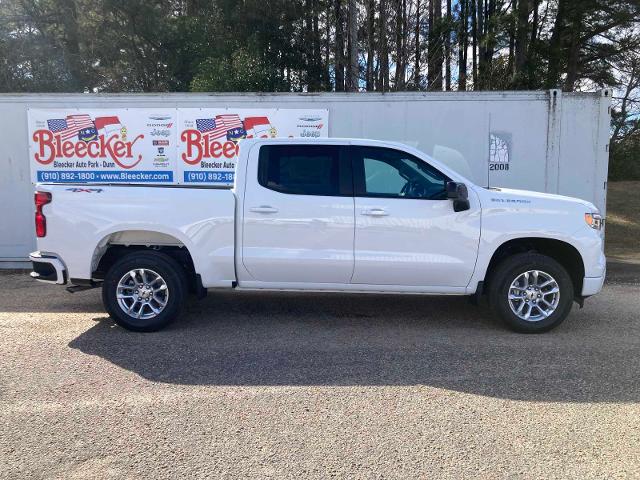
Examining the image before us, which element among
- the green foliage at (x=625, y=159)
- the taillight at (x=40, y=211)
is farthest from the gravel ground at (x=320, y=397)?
the green foliage at (x=625, y=159)

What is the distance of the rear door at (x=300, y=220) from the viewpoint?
19.0ft

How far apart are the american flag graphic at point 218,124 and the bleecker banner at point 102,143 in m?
0.50

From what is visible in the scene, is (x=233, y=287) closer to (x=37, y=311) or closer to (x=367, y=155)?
(x=367, y=155)

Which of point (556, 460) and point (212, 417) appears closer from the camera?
point (556, 460)

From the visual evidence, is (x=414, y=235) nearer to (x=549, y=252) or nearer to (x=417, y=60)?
(x=549, y=252)

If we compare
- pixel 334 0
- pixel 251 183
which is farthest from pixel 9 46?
pixel 251 183

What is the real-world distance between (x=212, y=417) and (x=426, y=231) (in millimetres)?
2915

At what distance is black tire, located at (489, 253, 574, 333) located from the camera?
5.76 metres

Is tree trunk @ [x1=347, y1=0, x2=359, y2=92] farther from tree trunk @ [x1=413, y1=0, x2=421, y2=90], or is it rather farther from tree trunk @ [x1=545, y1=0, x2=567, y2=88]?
tree trunk @ [x1=545, y1=0, x2=567, y2=88]

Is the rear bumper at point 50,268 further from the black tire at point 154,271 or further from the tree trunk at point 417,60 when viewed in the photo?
the tree trunk at point 417,60

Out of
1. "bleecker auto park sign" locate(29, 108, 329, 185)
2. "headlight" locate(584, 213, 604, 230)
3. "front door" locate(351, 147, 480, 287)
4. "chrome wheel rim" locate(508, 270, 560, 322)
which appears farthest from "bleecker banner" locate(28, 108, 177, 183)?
"headlight" locate(584, 213, 604, 230)

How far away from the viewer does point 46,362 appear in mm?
5023

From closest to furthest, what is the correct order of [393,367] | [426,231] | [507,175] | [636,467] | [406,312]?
[636,467], [393,367], [426,231], [406,312], [507,175]

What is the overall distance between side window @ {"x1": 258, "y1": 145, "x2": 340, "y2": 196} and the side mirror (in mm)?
1148
